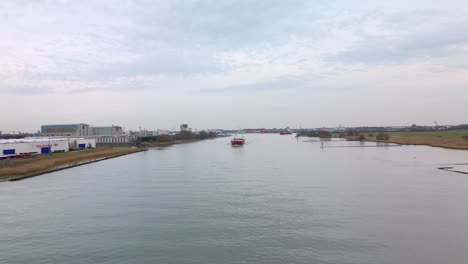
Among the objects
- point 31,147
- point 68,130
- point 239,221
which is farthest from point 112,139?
point 239,221

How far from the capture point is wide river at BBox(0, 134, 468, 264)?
4.65m

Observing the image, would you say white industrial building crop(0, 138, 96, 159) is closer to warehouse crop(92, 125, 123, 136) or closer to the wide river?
the wide river

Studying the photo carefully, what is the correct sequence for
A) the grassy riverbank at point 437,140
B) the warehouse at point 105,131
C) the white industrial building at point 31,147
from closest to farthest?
the white industrial building at point 31,147, the grassy riverbank at point 437,140, the warehouse at point 105,131

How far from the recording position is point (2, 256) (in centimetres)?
470

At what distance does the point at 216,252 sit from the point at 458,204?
5.21 metres

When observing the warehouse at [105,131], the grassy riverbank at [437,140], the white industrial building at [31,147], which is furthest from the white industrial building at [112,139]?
the grassy riverbank at [437,140]

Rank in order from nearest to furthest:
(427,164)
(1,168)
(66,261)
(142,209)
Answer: (66,261), (142,209), (1,168), (427,164)

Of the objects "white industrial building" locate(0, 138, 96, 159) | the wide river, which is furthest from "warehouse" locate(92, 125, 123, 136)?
the wide river

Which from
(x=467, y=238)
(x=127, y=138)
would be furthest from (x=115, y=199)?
(x=127, y=138)

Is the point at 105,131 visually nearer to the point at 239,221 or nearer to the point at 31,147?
the point at 31,147

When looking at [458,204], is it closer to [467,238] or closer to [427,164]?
[467,238]

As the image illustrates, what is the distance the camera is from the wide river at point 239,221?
4.65m

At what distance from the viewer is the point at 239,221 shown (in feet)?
19.8

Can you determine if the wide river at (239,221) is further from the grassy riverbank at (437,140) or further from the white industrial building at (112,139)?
the white industrial building at (112,139)
